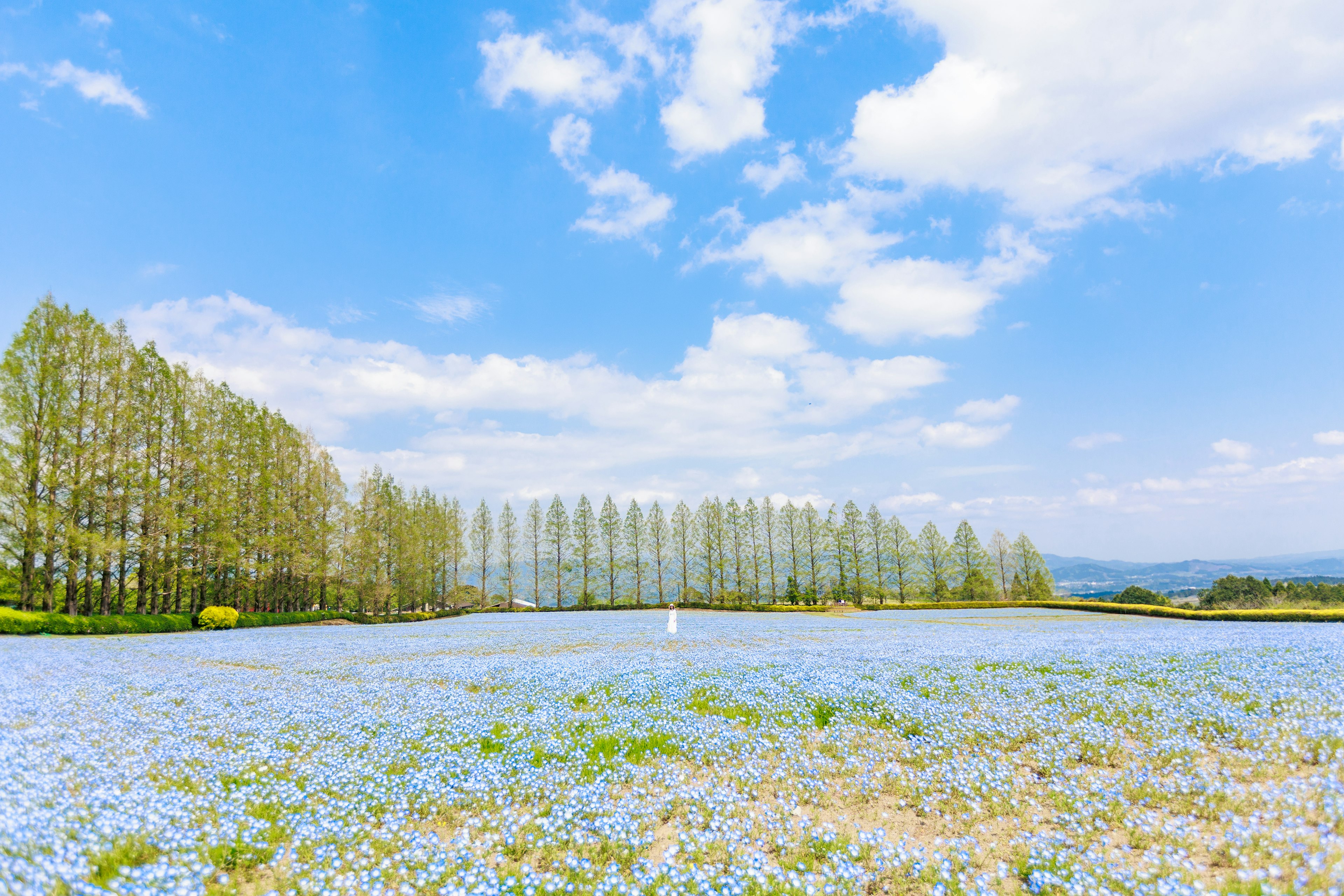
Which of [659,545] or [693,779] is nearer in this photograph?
[693,779]

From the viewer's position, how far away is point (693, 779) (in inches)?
281

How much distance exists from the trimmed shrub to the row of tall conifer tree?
432 cm

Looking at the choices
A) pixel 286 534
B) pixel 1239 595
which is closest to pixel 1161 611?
pixel 1239 595

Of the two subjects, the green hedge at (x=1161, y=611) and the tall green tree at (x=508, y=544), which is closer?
the green hedge at (x=1161, y=611)

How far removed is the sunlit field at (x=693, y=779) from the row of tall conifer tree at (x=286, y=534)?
817 inches

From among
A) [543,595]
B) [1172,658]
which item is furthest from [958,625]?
[543,595]

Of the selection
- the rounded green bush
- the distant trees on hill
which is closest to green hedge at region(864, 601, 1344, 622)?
the distant trees on hill

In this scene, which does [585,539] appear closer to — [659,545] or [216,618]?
[659,545]

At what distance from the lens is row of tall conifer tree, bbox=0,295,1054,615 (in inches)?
1067

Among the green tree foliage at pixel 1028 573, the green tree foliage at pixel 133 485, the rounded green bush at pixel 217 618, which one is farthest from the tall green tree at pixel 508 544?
the green tree foliage at pixel 1028 573

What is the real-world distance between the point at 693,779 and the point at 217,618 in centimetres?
3465

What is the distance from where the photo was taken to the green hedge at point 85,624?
22.3 meters

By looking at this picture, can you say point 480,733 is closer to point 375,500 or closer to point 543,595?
point 375,500

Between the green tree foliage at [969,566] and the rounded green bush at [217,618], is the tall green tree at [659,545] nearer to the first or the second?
the green tree foliage at [969,566]
